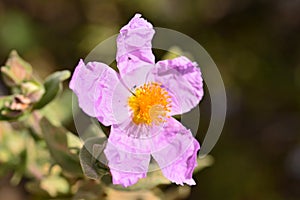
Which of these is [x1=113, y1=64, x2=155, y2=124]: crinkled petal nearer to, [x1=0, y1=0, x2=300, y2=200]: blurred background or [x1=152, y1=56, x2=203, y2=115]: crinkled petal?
[x1=152, y1=56, x2=203, y2=115]: crinkled petal

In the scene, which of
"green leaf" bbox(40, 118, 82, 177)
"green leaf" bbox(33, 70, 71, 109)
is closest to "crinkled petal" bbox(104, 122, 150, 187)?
"green leaf" bbox(40, 118, 82, 177)

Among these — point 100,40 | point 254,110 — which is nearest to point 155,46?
point 100,40

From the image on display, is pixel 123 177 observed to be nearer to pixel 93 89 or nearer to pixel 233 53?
pixel 93 89

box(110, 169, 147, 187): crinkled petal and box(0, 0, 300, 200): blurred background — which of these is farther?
box(0, 0, 300, 200): blurred background

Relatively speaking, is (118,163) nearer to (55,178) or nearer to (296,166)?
(55,178)

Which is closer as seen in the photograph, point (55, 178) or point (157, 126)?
point (157, 126)

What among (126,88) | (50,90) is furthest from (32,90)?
(126,88)
